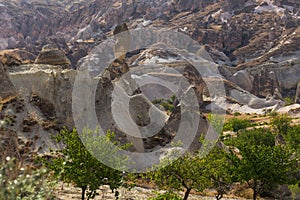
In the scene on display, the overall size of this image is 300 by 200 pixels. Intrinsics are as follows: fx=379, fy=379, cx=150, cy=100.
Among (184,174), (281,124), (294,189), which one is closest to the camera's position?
(184,174)

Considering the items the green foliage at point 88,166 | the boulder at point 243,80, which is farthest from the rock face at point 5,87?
the boulder at point 243,80

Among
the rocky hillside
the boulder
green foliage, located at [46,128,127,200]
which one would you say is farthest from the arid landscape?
the boulder

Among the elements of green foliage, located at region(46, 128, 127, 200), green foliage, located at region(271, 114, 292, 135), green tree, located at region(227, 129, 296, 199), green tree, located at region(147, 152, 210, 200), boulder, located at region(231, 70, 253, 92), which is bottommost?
boulder, located at region(231, 70, 253, 92)

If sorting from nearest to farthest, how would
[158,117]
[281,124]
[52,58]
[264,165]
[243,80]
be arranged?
[264,165] → [158,117] → [52,58] → [281,124] → [243,80]

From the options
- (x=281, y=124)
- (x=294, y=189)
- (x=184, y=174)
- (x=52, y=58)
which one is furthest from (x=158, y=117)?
(x=281, y=124)

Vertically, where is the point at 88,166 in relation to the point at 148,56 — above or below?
above

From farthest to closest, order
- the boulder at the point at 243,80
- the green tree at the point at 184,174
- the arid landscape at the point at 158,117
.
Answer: the boulder at the point at 243,80 → the green tree at the point at 184,174 → the arid landscape at the point at 158,117

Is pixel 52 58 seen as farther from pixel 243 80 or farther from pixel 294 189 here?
pixel 243 80

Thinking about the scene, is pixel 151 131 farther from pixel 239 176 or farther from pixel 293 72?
pixel 293 72

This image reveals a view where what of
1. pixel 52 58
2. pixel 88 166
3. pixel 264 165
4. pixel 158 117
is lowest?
pixel 158 117

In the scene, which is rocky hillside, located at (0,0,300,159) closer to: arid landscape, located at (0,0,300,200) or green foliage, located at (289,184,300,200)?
arid landscape, located at (0,0,300,200)

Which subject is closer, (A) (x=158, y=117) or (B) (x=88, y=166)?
A: (B) (x=88, y=166)

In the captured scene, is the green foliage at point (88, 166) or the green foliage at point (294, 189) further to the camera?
the green foliage at point (294, 189)

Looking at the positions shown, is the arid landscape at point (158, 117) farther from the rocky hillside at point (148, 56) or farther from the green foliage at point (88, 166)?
the rocky hillside at point (148, 56)
